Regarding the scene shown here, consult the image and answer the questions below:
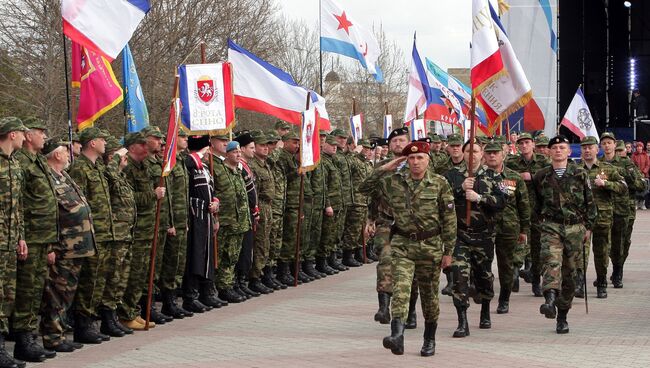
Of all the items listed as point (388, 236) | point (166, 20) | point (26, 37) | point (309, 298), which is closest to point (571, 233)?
point (388, 236)

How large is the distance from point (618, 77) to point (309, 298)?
81.9 ft

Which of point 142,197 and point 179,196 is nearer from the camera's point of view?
point 142,197

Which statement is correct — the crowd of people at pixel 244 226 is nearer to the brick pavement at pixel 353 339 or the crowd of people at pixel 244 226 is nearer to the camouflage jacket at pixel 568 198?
the camouflage jacket at pixel 568 198

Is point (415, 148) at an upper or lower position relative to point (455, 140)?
lower

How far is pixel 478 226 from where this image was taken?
11.9m

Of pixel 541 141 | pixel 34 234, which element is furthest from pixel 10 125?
pixel 541 141

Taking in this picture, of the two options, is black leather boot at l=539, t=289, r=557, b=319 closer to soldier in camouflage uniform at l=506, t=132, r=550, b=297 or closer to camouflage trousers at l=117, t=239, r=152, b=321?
soldier in camouflage uniform at l=506, t=132, r=550, b=297

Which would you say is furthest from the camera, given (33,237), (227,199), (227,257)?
(227,257)

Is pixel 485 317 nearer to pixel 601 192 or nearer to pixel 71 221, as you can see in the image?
pixel 601 192

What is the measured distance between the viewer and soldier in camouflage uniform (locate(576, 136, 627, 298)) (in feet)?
47.9

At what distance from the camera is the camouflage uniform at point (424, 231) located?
402 inches

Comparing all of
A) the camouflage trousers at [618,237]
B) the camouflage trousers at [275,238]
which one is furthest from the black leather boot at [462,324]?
the camouflage trousers at [618,237]

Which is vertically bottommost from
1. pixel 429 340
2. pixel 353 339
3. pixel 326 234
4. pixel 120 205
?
pixel 353 339

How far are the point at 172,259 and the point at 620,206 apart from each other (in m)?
6.26
